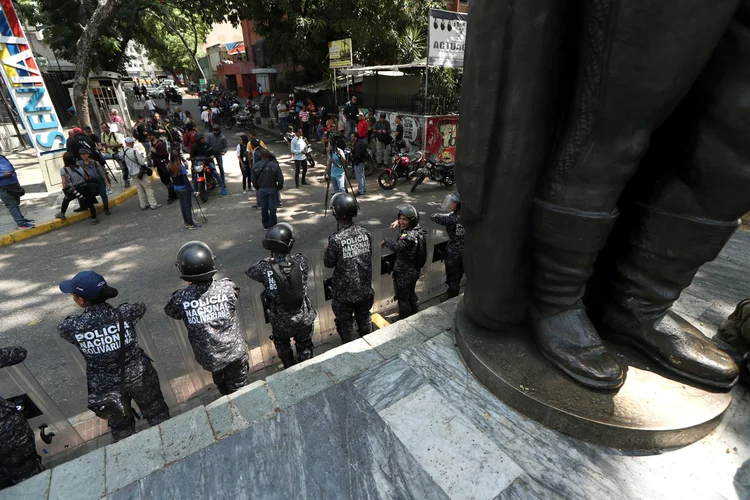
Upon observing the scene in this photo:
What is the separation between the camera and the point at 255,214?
27.7ft

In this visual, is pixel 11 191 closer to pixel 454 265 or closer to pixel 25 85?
pixel 25 85

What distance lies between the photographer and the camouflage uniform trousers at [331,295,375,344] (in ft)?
12.8

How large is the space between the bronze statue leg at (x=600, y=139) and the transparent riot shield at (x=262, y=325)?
2.38 m

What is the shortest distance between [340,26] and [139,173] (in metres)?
10.4

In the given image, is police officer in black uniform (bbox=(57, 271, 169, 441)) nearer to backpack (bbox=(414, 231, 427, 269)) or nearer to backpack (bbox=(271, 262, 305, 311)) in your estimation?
backpack (bbox=(271, 262, 305, 311))

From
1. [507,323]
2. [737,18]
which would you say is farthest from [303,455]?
[737,18]

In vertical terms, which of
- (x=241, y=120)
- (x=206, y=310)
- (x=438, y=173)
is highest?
(x=206, y=310)

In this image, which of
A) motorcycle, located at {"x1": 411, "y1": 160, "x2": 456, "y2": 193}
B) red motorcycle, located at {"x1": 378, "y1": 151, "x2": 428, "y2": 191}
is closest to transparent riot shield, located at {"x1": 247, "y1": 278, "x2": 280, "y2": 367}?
motorcycle, located at {"x1": 411, "y1": 160, "x2": 456, "y2": 193}

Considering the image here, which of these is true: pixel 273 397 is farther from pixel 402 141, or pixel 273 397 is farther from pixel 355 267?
pixel 402 141

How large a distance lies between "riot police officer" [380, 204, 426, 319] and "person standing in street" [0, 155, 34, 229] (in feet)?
24.5

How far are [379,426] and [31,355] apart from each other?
426cm

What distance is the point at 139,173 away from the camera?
8.44m

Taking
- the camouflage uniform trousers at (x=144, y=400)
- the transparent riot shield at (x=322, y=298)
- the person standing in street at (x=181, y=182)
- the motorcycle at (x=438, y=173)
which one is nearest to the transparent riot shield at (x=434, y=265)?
the transparent riot shield at (x=322, y=298)

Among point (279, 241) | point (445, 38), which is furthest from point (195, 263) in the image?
point (445, 38)
